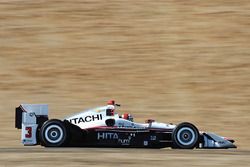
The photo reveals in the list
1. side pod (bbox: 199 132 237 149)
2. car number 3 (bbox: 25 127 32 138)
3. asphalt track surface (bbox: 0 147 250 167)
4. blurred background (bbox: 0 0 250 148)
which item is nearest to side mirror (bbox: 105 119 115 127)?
asphalt track surface (bbox: 0 147 250 167)

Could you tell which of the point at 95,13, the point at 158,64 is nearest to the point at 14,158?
the point at 158,64

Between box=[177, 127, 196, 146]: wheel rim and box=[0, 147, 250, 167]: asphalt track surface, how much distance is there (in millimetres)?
789

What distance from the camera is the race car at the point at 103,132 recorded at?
13883mm

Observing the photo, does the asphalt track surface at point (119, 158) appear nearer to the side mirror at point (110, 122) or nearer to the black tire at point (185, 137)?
the black tire at point (185, 137)

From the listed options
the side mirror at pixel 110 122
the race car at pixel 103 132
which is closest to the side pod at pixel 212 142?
the race car at pixel 103 132

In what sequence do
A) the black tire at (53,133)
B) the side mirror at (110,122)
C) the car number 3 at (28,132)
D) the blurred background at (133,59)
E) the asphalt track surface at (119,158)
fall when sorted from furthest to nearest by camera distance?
1. the blurred background at (133,59)
2. the side mirror at (110,122)
3. the car number 3 at (28,132)
4. the black tire at (53,133)
5. the asphalt track surface at (119,158)

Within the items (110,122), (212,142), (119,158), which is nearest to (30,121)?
(110,122)

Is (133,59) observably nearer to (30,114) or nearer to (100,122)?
(100,122)

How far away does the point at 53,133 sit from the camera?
13812mm

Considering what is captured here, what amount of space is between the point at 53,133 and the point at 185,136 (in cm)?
259

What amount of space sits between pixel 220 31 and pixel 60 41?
5895 millimetres

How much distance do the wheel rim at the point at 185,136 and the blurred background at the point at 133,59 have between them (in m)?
5.16

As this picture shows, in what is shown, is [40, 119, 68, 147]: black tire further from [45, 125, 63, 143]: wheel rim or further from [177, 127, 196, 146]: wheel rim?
[177, 127, 196, 146]: wheel rim

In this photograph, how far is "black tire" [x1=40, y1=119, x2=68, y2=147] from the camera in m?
13.8
